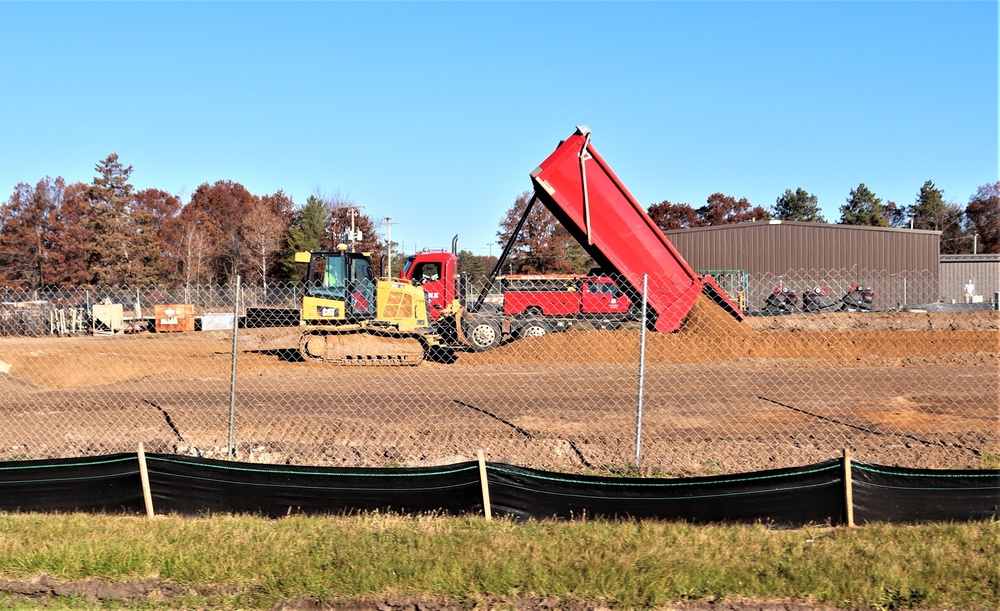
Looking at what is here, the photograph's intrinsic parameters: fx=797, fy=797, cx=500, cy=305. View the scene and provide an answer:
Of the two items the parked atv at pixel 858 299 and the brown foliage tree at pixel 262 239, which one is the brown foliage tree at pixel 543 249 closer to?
the brown foliage tree at pixel 262 239

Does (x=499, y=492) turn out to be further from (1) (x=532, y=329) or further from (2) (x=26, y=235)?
(2) (x=26, y=235)

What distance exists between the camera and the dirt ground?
352 inches

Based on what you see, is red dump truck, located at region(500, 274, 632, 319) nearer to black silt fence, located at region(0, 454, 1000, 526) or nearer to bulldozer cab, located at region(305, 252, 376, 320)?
bulldozer cab, located at region(305, 252, 376, 320)

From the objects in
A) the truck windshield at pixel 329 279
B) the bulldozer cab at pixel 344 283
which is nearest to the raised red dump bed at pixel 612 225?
Answer: the bulldozer cab at pixel 344 283

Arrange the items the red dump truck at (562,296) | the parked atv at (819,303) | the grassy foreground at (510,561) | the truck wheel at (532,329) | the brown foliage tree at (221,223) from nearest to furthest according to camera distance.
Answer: the grassy foreground at (510,561) < the truck wheel at (532,329) < the red dump truck at (562,296) < the parked atv at (819,303) < the brown foliage tree at (221,223)

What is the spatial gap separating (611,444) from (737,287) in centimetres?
3061

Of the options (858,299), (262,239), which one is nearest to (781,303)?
(858,299)

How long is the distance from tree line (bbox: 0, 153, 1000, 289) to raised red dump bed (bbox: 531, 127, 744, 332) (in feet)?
97.3

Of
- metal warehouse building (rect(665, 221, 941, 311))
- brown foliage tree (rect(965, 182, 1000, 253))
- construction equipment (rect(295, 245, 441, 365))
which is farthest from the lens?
brown foliage tree (rect(965, 182, 1000, 253))

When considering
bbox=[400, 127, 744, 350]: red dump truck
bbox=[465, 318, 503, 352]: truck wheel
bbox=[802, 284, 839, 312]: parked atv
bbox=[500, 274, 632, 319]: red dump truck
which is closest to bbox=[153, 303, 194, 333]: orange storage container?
bbox=[500, 274, 632, 319]: red dump truck

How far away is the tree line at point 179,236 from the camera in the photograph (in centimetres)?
5081

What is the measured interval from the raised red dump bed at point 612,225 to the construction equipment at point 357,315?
4215mm

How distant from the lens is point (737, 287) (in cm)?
3809

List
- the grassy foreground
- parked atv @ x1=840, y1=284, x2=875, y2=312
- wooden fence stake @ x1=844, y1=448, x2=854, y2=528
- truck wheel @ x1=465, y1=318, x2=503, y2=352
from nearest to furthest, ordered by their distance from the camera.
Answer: the grassy foreground, wooden fence stake @ x1=844, y1=448, x2=854, y2=528, truck wheel @ x1=465, y1=318, x2=503, y2=352, parked atv @ x1=840, y1=284, x2=875, y2=312
